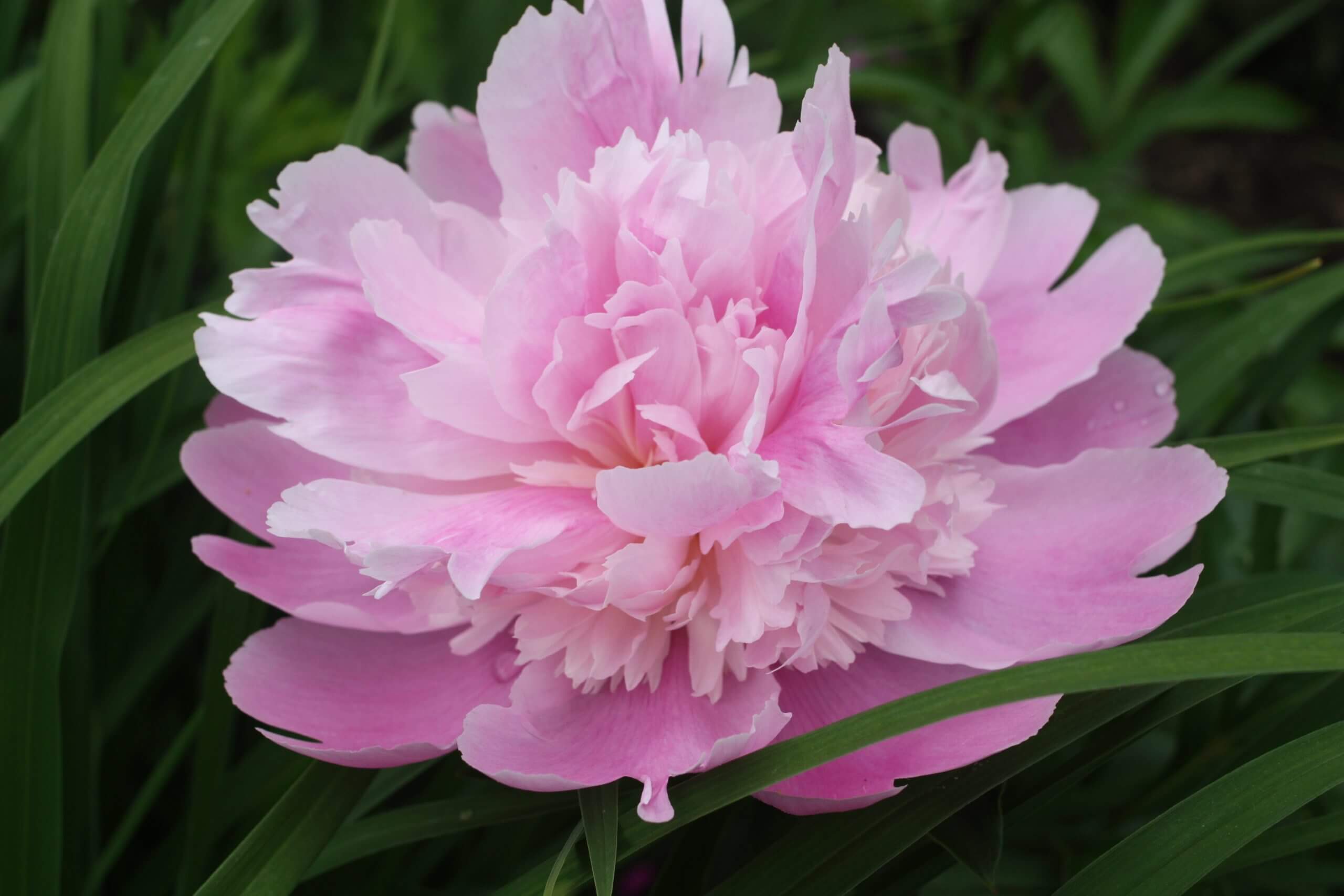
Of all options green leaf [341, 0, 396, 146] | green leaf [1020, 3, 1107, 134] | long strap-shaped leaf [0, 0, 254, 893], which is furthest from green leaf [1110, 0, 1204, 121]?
long strap-shaped leaf [0, 0, 254, 893]

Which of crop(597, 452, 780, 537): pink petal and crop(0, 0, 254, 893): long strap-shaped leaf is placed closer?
crop(597, 452, 780, 537): pink petal

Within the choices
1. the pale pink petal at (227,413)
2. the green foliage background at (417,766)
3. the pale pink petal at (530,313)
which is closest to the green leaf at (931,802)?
the green foliage background at (417,766)

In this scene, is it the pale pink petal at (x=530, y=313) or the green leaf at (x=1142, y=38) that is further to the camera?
the green leaf at (x=1142, y=38)

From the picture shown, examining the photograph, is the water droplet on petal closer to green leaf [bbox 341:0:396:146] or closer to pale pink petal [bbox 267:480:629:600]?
pale pink petal [bbox 267:480:629:600]

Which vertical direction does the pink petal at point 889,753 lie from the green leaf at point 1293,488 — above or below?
above

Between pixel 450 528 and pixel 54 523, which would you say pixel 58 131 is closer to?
pixel 54 523

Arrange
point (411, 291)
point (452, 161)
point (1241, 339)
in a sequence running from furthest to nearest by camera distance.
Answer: point (1241, 339)
point (452, 161)
point (411, 291)

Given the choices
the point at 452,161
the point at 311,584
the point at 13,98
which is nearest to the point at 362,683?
the point at 311,584

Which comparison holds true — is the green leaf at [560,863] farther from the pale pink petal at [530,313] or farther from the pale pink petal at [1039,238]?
the pale pink petal at [1039,238]
